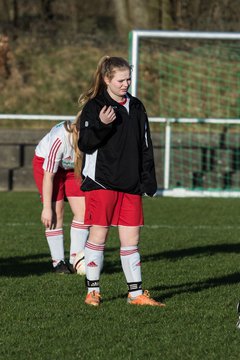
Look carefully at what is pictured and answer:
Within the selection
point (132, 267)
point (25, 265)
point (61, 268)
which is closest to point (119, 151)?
point (132, 267)

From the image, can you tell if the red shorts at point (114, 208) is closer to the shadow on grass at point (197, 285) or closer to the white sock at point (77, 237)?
the shadow on grass at point (197, 285)

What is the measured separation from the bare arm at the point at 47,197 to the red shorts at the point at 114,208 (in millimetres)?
1052

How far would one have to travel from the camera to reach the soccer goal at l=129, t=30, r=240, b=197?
59.4ft

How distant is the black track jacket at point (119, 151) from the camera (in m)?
6.98

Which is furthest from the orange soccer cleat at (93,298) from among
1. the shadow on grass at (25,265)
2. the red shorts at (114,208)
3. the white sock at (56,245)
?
the white sock at (56,245)

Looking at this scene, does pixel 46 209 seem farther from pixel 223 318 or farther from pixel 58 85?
pixel 58 85

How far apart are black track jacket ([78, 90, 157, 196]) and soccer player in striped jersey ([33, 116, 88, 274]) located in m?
1.38

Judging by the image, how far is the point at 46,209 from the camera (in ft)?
27.0

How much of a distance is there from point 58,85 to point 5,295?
15.5m

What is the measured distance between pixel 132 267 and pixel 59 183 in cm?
196

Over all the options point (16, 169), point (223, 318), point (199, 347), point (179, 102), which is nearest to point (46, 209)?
point (223, 318)

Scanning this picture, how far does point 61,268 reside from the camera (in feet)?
29.4

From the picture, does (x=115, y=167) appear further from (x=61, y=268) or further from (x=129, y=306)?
(x=61, y=268)

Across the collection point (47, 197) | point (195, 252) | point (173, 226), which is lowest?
point (173, 226)
